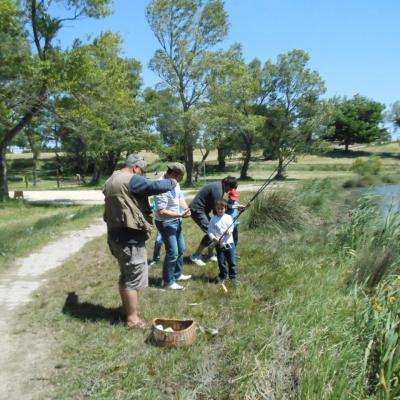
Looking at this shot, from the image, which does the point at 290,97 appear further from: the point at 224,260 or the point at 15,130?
the point at 224,260

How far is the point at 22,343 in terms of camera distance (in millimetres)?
4969

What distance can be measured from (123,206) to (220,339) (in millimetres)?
1631

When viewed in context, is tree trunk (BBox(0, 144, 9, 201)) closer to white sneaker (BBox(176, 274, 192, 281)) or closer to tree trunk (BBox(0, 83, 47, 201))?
tree trunk (BBox(0, 83, 47, 201))

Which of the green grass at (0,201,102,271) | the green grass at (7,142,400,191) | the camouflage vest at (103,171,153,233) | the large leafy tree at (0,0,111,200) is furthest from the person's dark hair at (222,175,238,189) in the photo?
the green grass at (7,142,400,191)

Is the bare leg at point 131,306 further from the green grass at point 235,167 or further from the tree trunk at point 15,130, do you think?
the green grass at point 235,167

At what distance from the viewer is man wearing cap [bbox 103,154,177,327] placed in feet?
16.3

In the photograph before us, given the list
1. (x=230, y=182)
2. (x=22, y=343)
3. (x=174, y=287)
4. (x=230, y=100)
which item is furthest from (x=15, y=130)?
(x=230, y=100)

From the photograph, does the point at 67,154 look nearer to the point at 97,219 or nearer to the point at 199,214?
the point at 97,219

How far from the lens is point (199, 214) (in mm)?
7727

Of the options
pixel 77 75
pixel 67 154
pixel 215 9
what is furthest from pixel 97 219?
pixel 67 154

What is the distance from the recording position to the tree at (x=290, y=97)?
134ft

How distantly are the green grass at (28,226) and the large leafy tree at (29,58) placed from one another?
3.28m

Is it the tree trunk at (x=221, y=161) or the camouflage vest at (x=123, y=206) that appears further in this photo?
the tree trunk at (x=221, y=161)

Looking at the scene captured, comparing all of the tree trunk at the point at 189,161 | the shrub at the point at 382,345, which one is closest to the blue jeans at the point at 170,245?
the shrub at the point at 382,345
